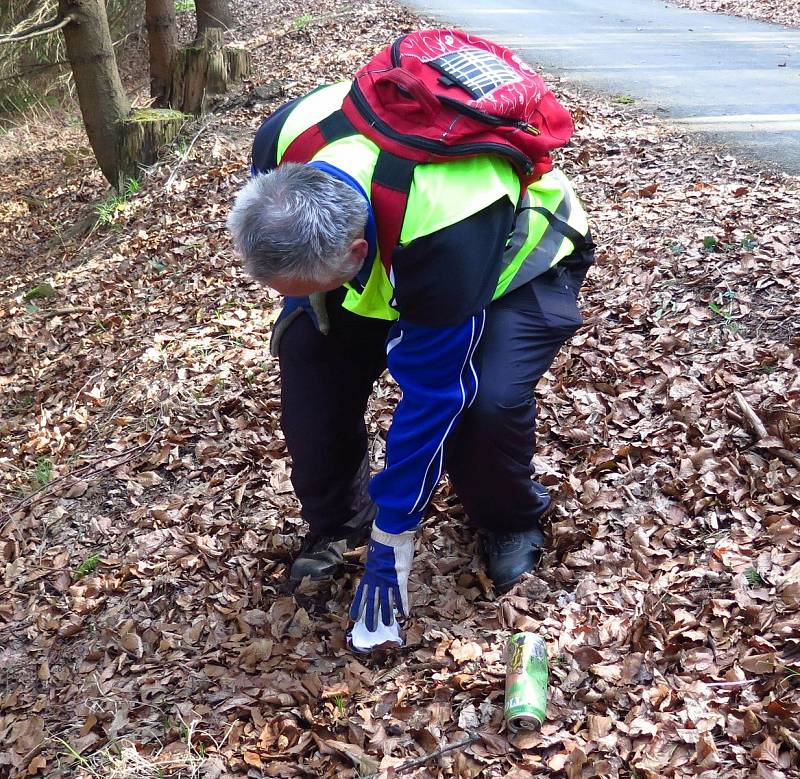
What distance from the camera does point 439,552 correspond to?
3268 millimetres

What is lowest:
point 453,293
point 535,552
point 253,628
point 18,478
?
point 18,478

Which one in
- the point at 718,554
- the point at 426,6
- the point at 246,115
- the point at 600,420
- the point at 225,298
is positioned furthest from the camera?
the point at 426,6

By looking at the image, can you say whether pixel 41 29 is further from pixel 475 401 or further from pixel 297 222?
pixel 475 401

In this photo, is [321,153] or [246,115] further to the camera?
[246,115]

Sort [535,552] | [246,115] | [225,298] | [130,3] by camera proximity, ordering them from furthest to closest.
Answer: [130,3] → [246,115] → [225,298] → [535,552]

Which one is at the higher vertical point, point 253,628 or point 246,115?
point 246,115

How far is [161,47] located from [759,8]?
350 inches

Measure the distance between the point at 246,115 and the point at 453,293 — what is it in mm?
6349

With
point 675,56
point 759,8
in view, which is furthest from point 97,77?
point 759,8

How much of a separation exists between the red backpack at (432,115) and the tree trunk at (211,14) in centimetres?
921

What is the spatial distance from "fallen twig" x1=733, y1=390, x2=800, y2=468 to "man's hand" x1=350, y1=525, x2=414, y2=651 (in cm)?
165

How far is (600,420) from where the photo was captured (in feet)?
12.1

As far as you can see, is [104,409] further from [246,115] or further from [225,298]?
[246,115]

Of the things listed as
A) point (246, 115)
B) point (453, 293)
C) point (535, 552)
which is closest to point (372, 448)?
point (535, 552)
